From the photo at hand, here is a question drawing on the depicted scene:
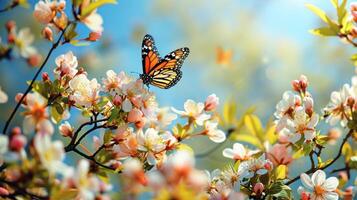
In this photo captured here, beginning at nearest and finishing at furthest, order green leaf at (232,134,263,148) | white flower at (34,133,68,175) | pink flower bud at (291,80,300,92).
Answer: white flower at (34,133,68,175) < green leaf at (232,134,263,148) < pink flower bud at (291,80,300,92)

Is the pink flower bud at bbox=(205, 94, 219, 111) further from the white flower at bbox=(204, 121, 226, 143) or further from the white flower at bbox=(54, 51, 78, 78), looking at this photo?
the white flower at bbox=(54, 51, 78, 78)

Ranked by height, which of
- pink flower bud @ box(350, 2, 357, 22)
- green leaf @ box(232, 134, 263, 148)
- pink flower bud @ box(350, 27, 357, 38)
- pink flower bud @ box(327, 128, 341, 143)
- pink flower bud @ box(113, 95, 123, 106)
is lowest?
green leaf @ box(232, 134, 263, 148)

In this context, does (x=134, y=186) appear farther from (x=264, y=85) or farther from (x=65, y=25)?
(x=264, y=85)

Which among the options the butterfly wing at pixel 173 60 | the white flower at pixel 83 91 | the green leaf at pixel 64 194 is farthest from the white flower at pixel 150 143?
the butterfly wing at pixel 173 60

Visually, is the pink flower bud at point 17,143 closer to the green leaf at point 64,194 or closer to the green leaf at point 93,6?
the green leaf at point 64,194

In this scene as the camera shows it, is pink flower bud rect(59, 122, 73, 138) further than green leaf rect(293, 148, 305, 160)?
Yes

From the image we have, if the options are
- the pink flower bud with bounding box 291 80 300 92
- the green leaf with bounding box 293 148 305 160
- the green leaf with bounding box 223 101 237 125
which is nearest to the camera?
the green leaf with bounding box 223 101 237 125

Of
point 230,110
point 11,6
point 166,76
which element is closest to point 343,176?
point 230,110

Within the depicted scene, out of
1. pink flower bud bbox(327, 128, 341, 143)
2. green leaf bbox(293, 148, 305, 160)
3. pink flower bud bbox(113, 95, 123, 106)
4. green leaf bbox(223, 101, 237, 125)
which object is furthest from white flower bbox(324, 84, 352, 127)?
pink flower bud bbox(113, 95, 123, 106)
